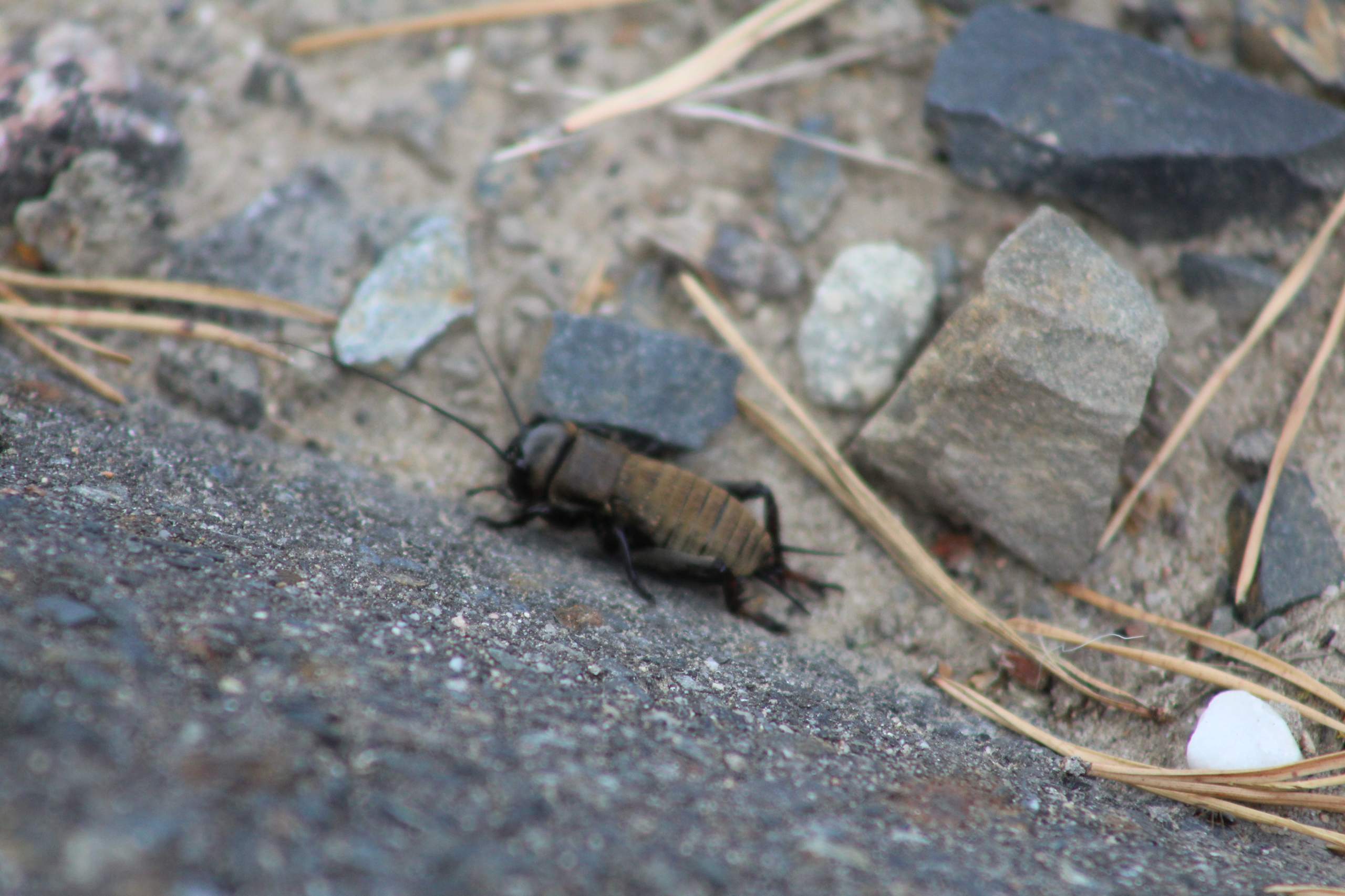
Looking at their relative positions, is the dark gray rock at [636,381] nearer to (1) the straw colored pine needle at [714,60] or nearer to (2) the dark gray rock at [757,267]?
(2) the dark gray rock at [757,267]

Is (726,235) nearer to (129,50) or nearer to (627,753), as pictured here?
(627,753)

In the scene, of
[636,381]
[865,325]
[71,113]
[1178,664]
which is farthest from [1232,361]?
[71,113]

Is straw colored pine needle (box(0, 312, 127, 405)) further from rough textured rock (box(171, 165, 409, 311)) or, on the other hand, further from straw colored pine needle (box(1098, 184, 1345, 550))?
straw colored pine needle (box(1098, 184, 1345, 550))

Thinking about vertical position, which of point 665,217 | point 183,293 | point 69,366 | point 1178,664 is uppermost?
point 665,217

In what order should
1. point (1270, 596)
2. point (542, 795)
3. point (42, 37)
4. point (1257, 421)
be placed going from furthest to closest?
point (42, 37) < point (1257, 421) < point (1270, 596) < point (542, 795)

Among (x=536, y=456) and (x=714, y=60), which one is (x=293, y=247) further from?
(x=714, y=60)

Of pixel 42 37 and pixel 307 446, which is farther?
pixel 42 37

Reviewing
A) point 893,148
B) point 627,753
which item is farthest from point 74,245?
point 893,148

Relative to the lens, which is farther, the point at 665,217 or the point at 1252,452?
the point at 665,217
